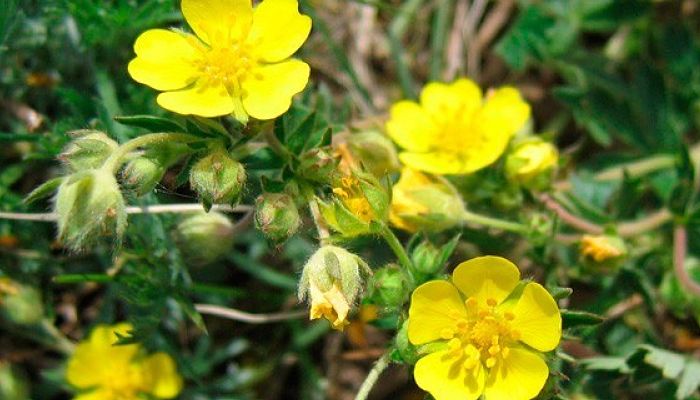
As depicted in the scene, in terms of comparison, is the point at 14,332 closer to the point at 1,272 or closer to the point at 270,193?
the point at 1,272

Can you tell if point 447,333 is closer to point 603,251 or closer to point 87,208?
point 603,251

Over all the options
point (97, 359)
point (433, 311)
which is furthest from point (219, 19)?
point (97, 359)

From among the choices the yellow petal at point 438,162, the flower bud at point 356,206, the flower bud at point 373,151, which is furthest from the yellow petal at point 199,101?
the yellow petal at point 438,162

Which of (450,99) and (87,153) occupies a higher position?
(87,153)

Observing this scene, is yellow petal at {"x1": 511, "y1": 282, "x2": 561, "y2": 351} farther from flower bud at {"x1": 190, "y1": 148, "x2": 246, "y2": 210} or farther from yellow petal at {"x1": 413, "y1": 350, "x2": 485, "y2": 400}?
flower bud at {"x1": 190, "y1": 148, "x2": 246, "y2": 210}

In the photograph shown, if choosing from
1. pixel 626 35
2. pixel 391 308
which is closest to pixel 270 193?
pixel 391 308
